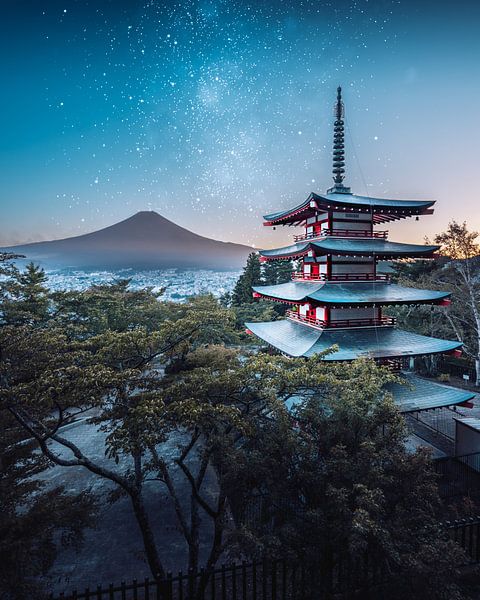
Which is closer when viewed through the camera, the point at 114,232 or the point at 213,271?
the point at 114,232

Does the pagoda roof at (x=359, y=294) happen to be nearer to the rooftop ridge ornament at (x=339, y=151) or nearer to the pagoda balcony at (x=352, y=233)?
the pagoda balcony at (x=352, y=233)

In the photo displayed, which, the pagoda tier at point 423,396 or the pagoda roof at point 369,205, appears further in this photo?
the pagoda roof at point 369,205

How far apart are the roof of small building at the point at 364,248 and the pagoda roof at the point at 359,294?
1.60m

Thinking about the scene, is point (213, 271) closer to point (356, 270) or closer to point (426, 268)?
point (426, 268)

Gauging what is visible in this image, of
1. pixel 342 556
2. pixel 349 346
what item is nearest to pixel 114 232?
pixel 349 346

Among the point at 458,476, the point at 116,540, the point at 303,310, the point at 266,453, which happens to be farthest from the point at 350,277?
the point at 116,540

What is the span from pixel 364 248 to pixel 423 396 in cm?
676

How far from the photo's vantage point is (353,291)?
14.3 meters

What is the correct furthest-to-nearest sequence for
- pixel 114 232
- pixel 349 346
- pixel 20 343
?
pixel 114 232, pixel 349 346, pixel 20 343

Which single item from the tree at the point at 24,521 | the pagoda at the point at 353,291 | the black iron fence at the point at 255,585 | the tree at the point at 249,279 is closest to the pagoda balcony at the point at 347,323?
the pagoda at the point at 353,291

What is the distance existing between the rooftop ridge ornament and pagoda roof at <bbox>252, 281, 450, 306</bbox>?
5.37 meters

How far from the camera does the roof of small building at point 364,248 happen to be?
13.5 metres

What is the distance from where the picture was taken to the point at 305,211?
1562cm

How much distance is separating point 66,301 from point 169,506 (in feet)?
53.9
